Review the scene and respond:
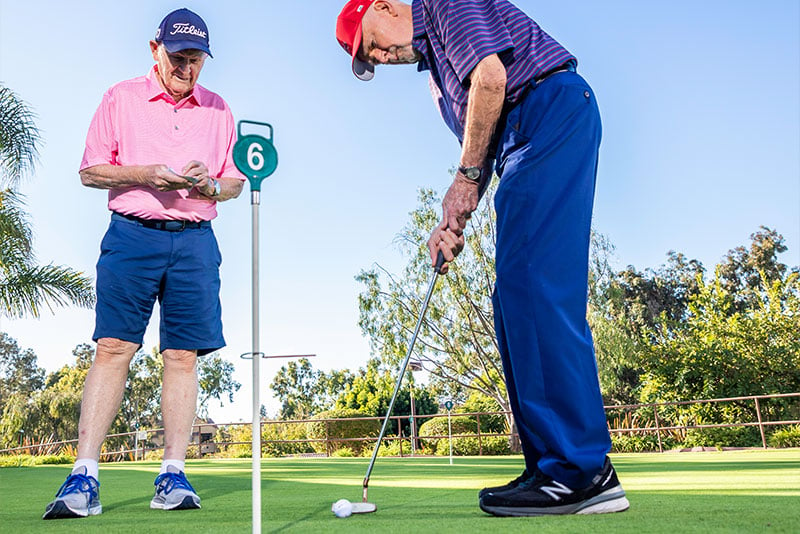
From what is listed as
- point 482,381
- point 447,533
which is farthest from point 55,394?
point 447,533

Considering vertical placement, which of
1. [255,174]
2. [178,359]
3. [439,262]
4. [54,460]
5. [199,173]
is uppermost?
[199,173]

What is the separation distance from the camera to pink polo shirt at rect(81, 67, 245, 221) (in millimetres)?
2732

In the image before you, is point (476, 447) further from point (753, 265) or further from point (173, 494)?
point (753, 265)

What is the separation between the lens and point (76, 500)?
2189mm

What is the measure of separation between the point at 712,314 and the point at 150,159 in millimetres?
19114

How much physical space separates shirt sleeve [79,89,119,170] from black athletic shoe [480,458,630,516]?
6.67 feet

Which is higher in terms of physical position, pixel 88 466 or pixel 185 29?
pixel 185 29

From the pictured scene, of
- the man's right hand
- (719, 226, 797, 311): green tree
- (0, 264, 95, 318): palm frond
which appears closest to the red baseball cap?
the man's right hand

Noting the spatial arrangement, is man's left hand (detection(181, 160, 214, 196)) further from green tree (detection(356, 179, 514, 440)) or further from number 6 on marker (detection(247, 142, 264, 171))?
green tree (detection(356, 179, 514, 440))

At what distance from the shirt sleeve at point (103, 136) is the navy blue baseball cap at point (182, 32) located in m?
0.34

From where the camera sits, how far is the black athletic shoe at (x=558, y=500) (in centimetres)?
179

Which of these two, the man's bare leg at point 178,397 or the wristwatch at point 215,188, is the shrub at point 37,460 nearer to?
the man's bare leg at point 178,397

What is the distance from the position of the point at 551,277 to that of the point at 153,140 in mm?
1822

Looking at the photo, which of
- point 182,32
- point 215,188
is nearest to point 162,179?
point 215,188
